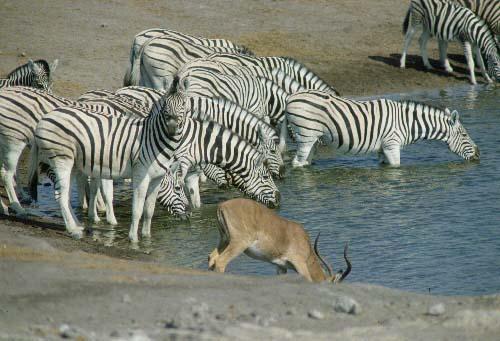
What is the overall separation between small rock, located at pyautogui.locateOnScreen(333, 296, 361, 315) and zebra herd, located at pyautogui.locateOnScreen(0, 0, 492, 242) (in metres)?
4.72

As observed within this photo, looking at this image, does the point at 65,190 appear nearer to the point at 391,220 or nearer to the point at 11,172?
the point at 11,172

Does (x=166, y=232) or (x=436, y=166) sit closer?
(x=166, y=232)

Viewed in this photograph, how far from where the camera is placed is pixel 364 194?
15.1 metres

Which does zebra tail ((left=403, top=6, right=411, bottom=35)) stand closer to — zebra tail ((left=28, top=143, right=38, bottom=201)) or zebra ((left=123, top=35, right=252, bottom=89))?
zebra ((left=123, top=35, right=252, bottom=89))

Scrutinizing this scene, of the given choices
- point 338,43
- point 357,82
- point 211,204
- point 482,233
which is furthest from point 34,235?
point 338,43

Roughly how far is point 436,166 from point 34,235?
7.07m

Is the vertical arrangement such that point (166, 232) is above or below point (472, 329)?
below

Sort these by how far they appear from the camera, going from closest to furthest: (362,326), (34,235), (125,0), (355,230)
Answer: (362,326)
(34,235)
(355,230)
(125,0)

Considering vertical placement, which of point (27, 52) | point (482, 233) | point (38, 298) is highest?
point (38, 298)

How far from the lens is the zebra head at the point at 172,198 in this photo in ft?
45.5

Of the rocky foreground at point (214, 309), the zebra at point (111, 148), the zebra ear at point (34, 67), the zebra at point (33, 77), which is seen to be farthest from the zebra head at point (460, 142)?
the rocky foreground at point (214, 309)

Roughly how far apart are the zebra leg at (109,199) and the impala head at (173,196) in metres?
0.68

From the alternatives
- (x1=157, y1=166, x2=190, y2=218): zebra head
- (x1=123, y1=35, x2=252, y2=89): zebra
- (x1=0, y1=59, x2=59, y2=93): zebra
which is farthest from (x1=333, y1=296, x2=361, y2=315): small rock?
(x1=123, y1=35, x2=252, y2=89): zebra

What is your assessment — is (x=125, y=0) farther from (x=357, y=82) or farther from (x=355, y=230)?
(x=355, y=230)
